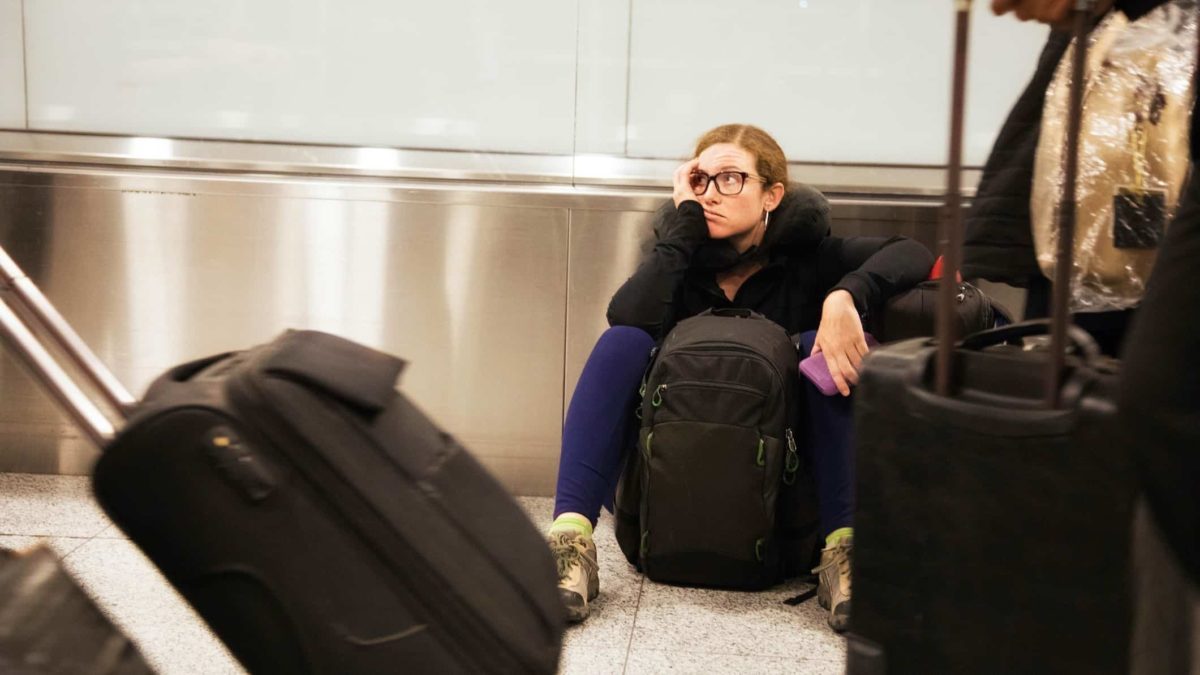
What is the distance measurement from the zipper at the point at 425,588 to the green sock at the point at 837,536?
4.86ft

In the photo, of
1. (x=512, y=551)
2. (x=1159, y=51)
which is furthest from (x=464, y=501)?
(x=1159, y=51)

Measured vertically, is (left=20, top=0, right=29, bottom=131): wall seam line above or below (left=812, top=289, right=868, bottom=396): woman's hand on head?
above

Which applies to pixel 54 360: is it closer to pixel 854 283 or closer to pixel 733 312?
pixel 733 312

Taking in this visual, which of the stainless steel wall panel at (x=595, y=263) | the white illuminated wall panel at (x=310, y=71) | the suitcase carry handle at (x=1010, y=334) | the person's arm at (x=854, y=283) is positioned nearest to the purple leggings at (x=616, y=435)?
the person's arm at (x=854, y=283)

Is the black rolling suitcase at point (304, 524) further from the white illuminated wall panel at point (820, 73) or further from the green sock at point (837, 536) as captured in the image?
the white illuminated wall panel at point (820, 73)

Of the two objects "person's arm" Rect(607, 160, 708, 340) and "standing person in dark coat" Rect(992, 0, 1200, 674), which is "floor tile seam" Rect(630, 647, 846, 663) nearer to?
"person's arm" Rect(607, 160, 708, 340)

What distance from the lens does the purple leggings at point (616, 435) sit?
8.39ft

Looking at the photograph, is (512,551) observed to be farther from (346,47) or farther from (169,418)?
(346,47)

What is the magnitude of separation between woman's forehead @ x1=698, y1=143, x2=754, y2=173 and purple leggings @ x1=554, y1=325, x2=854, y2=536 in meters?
0.46

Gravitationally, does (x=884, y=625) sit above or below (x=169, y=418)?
below

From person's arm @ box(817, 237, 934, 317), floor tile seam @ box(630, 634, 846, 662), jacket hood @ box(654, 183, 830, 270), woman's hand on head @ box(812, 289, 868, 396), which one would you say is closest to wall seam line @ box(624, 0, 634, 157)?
jacket hood @ box(654, 183, 830, 270)

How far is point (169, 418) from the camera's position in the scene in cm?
112

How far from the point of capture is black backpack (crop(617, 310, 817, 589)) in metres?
2.46

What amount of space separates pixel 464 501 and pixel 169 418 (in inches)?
12.4
